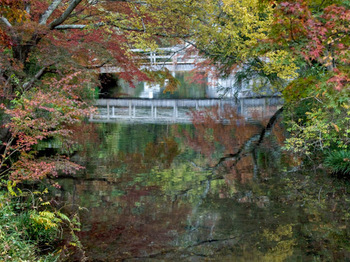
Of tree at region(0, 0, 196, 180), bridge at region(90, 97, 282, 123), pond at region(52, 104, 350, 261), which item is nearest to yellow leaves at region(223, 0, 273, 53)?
tree at region(0, 0, 196, 180)

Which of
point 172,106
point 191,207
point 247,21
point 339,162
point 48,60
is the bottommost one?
point 191,207

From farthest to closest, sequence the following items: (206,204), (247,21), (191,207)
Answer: (247,21) → (206,204) → (191,207)

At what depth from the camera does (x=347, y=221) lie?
281 inches

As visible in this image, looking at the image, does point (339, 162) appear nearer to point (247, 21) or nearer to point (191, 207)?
point (191, 207)

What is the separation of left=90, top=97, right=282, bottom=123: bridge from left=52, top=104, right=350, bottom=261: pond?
8234mm

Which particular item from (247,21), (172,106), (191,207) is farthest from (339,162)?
(172,106)

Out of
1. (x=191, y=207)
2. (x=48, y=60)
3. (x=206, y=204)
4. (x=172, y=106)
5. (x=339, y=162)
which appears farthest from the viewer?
(x=172, y=106)

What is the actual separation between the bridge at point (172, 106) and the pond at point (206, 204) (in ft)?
27.0

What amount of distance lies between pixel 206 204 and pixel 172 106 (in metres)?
17.5

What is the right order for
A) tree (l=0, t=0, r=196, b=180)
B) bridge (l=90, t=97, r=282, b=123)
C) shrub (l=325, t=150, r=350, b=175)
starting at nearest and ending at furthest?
1. tree (l=0, t=0, r=196, b=180)
2. shrub (l=325, t=150, r=350, b=175)
3. bridge (l=90, t=97, r=282, b=123)

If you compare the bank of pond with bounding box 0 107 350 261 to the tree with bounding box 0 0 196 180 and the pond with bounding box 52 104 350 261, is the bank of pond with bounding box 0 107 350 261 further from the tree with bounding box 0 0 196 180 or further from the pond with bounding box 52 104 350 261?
the tree with bounding box 0 0 196 180

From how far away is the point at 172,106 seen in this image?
83.4 feet

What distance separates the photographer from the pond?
6137mm

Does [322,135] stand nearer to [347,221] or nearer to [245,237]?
[347,221]
